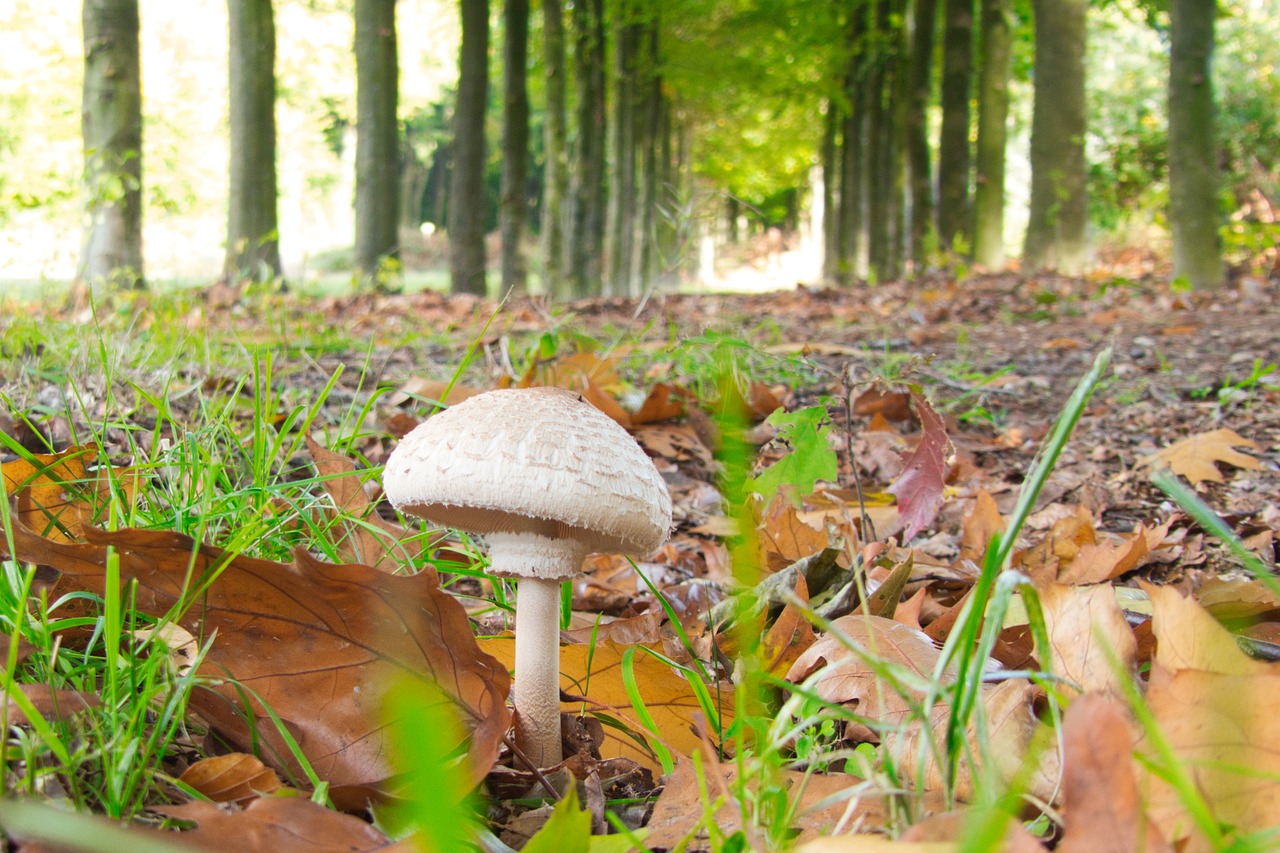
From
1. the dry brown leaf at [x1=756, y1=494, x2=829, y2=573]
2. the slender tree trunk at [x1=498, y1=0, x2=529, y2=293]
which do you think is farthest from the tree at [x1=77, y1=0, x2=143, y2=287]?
the dry brown leaf at [x1=756, y1=494, x2=829, y2=573]

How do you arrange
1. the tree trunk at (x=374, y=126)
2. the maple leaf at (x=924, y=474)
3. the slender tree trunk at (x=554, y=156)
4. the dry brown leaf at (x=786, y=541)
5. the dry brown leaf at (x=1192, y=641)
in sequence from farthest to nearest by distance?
the slender tree trunk at (x=554, y=156) → the tree trunk at (x=374, y=126) → the dry brown leaf at (x=786, y=541) → the maple leaf at (x=924, y=474) → the dry brown leaf at (x=1192, y=641)

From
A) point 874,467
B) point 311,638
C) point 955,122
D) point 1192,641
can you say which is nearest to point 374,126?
point 955,122

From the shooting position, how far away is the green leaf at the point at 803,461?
1706 mm

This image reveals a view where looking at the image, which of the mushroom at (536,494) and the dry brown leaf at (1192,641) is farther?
the mushroom at (536,494)

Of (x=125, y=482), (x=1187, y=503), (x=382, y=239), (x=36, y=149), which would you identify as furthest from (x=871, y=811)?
(x=36, y=149)

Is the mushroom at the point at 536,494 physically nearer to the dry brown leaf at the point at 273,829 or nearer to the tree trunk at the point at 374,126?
the dry brown leaf at the point at 273,829

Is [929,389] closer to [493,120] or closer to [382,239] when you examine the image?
[382,239]

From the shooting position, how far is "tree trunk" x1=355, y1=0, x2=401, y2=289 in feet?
→ 31.7

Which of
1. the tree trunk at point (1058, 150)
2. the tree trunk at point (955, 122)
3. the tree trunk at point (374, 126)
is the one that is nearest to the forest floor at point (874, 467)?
the tree trunk at point (1058, 150)

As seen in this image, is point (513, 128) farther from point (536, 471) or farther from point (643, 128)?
point (536, 471)

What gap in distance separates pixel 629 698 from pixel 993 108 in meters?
12.1

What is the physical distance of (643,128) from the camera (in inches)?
698

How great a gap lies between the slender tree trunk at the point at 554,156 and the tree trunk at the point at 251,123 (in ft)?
11.9

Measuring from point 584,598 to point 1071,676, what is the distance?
1.15 meters
